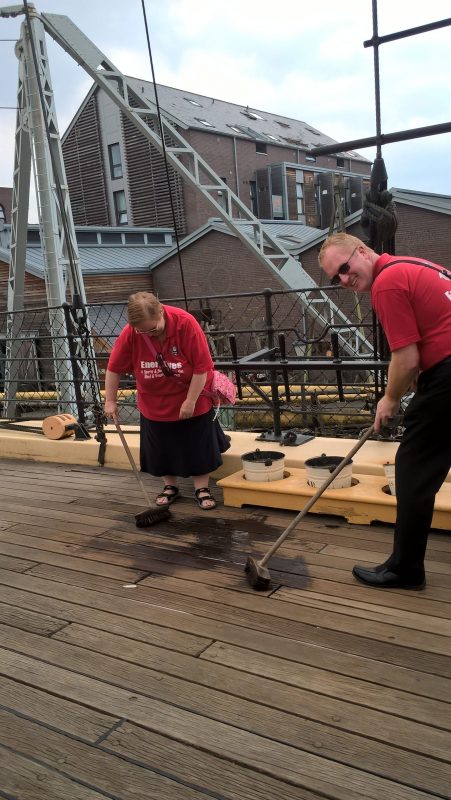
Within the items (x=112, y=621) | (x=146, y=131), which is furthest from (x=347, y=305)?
(x=112, y=621)

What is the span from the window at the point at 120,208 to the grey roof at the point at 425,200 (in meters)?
→ 15.7

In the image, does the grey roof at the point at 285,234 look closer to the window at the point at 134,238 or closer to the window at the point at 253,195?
the window at the point at 134,238

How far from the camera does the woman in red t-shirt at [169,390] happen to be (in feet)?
12.0

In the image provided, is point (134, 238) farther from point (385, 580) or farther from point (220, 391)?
point (385, 580)

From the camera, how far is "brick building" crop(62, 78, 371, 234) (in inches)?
→ 1158

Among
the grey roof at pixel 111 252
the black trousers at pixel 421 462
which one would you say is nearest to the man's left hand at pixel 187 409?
the black trousers at pixel 421 462

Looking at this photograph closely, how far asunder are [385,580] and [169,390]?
1738 millimetres

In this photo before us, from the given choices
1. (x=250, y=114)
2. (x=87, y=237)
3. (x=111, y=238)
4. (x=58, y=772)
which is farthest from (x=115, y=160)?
(x=58, y=772)

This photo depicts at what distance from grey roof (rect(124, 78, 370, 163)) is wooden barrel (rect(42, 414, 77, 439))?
24.5 m

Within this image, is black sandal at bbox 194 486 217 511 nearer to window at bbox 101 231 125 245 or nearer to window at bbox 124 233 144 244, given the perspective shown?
window at bbox 101 231 125 245

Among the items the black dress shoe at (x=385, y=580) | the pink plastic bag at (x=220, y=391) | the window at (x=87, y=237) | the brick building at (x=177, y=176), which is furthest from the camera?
the brick building at (x=177, y=176)

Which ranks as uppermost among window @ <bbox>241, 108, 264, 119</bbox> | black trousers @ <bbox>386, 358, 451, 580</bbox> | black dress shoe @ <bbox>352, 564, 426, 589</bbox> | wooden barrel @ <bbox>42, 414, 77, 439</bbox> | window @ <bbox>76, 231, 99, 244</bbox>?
window @ <bbox>241, 108, 264, 119</bbox>

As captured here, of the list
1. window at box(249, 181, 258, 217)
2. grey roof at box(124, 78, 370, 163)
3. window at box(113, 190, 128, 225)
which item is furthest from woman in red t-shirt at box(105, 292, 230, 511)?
window at box(249, 181, 258, 217)

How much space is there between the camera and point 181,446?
4.00 metres
